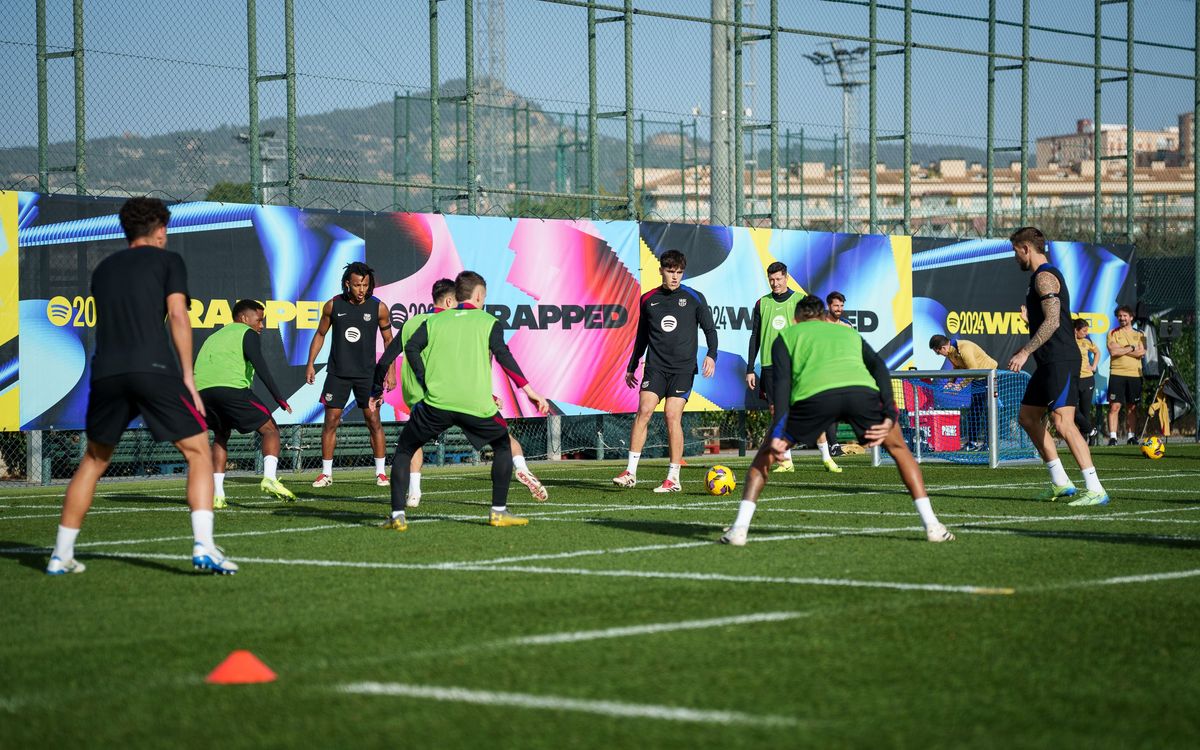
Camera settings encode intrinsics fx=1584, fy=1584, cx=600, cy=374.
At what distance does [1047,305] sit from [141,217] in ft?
24.7

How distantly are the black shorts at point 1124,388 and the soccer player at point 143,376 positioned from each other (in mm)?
19017

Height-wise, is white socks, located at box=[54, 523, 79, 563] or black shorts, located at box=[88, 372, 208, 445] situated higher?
black shorts, located at box=[88, 372, 208, 445]

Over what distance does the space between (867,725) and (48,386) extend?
45.2 ft

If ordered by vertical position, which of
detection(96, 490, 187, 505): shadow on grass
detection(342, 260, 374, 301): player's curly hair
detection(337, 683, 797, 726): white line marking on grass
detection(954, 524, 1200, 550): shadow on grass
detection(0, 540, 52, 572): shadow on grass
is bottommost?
detection(96, 490, 187, 505): shadow on grass

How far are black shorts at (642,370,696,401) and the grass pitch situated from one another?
11.4 ft

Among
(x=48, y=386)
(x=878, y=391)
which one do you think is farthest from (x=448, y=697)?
(x=48, y=386)

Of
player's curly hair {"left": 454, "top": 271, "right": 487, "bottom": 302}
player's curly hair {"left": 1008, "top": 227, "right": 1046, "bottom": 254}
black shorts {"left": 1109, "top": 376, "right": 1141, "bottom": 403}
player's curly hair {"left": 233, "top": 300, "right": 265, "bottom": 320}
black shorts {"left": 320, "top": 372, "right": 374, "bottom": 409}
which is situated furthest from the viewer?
black shorts {"left": 1109, "top": 376, "right": 1141, "bottom": 403}

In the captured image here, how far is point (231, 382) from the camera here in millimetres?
13945

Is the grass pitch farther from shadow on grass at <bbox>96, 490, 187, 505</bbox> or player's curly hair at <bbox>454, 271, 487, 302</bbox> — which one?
shadow on grass at <bbox>96, 490, 187, 505</bbox>

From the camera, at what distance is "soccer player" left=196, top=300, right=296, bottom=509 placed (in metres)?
13.9

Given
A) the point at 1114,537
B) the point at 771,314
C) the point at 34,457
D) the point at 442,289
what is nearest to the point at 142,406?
the point at 442,289

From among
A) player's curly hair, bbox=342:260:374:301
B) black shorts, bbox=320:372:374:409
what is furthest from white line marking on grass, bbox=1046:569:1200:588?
black shorts, bbox=320:372:374:409

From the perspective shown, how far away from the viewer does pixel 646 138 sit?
28.3 m

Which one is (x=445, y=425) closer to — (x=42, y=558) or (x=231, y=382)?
(x=42, y=558)
